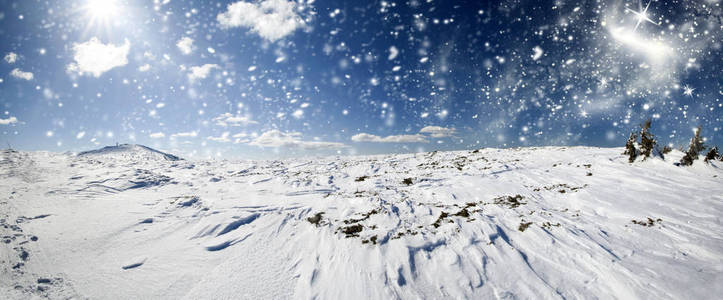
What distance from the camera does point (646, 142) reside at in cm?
850

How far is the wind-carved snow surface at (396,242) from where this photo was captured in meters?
3.58

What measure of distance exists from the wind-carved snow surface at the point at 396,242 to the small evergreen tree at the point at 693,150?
0.75 feet

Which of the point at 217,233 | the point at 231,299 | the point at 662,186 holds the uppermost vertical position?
the point at 662,186

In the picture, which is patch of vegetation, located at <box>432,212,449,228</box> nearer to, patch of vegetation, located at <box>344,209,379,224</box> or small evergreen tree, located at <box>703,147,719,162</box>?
patch of vegetation, located at <box>344,209,379,224</box>

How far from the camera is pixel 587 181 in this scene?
7.63 m

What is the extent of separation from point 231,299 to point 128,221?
18.2ft

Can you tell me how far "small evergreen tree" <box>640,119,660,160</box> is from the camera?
326 inches

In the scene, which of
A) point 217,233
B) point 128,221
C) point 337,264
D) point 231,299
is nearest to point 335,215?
point 337,264

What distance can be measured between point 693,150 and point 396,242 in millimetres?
10454

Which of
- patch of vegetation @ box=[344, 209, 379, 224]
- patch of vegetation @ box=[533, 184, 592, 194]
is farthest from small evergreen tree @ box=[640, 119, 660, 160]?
patch of vegetation @ box=[344, 209, 379, 224]

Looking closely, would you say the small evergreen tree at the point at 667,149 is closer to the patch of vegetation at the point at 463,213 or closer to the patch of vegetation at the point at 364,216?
the patch of vegetation at the point at 463,213

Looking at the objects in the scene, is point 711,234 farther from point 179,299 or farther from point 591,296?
point 179,299

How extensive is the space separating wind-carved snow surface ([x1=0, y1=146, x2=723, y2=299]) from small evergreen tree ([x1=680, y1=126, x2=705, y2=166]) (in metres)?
0.23

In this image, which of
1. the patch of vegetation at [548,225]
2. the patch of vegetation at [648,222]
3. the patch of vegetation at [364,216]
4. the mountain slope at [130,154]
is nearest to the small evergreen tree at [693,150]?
the patch of vegetation at [648,222]
